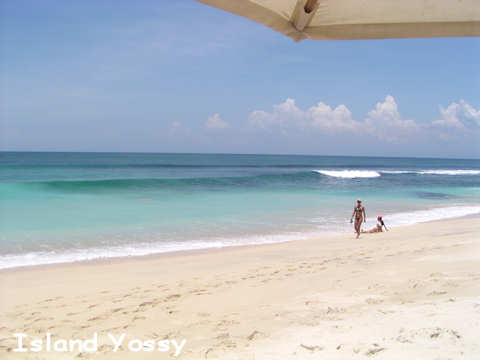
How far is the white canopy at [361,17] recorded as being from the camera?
185 centimetres

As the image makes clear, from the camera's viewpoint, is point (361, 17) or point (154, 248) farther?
point (154, 248)

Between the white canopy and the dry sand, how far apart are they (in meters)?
2.29

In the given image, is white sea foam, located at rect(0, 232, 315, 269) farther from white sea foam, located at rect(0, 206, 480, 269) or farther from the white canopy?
the white canopy

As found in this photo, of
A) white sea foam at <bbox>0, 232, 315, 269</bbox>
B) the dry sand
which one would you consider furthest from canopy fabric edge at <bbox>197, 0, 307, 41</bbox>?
white sea foam at <bbox>0, 232, 315, 269</bbox>

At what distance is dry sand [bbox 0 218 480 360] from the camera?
2953mm

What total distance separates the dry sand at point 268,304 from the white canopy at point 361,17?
2.29 meters

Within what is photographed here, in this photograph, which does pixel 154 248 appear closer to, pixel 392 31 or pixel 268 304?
pixel 268 304

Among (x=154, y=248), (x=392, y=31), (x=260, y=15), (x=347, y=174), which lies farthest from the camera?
(x=347, y=174)

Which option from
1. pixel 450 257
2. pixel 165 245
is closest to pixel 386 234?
pixel 450 257

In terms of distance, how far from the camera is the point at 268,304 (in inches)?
168

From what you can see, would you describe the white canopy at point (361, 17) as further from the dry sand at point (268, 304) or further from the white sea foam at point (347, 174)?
the white sea foam at point (347, 174)

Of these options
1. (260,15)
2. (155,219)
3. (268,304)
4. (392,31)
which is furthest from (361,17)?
(155,219)

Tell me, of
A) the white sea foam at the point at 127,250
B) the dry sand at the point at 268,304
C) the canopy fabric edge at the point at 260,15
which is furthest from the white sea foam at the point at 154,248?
the canopy fabric edge at the point at 260,15

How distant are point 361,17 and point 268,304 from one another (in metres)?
3.39
